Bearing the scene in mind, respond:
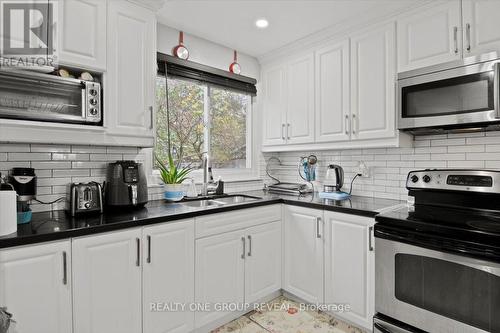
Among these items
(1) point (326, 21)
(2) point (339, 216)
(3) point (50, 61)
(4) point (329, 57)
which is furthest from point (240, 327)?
(1) point (326, 21)

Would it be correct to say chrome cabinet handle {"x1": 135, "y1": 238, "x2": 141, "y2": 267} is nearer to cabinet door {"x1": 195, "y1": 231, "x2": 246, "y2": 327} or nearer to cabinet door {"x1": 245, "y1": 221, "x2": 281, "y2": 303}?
cabinet door {"x1": 195, "y1": 231, "x2": 246, "y2": 327}

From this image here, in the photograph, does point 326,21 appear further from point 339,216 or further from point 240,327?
point 240,327

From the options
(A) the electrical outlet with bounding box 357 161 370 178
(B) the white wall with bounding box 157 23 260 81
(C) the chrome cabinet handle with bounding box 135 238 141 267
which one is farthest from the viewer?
(A) the electrical outlet with bounding box 357 161 370 178

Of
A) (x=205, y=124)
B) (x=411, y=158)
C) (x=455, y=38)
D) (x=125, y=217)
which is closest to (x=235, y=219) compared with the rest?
(x=125, y=217)

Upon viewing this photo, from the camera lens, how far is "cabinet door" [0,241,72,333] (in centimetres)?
127

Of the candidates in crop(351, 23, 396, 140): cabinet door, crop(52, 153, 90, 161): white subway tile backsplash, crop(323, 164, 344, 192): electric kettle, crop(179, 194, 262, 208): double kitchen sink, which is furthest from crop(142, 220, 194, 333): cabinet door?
crop(351, 23, 396, 140): cabinet door

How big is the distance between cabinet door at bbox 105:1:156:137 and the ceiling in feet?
1.16

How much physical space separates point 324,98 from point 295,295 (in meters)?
1.79

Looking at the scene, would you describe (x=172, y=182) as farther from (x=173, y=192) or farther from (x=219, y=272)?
(x=219, y=272)

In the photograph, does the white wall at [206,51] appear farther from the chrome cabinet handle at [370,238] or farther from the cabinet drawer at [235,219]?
the chrome cabinet handle at [370,238]

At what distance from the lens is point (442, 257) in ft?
5.04

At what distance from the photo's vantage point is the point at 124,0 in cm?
194

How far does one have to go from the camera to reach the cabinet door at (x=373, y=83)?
221 centimetres

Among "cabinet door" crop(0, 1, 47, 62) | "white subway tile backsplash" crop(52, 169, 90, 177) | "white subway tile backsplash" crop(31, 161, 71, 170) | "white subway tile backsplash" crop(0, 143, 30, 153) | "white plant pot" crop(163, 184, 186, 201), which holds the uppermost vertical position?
"cabinet door" crop(0, 1, 47, 62)
